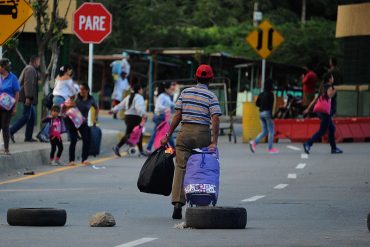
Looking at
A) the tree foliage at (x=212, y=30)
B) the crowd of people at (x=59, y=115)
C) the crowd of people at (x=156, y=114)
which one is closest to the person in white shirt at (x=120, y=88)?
the crowd of people at (x=156, y=114)

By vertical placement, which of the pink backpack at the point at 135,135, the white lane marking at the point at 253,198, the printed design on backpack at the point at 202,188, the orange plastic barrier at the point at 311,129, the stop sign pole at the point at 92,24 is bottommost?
the orange plastic barrier at the point at 311,129

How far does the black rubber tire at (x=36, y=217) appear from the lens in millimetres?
13352

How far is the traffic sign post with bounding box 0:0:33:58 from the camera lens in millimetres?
22250

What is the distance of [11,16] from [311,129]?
13.2m

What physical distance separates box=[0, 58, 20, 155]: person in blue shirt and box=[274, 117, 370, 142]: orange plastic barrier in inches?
436

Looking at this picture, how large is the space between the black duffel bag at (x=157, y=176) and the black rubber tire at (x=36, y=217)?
1708 millimetres

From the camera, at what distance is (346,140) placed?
3438cm

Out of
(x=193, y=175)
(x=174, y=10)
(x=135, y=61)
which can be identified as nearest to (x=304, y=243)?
(x=193, y=175)

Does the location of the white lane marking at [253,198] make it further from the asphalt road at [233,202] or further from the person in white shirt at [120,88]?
the person in white shirt at [120,88]

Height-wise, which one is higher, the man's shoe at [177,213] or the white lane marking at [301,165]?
the man's shoe at [177,213]

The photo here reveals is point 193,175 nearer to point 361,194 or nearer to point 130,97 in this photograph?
point 361,194

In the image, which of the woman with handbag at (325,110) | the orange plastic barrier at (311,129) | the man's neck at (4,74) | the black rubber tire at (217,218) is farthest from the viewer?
the orange plastic barrier at (311,129)

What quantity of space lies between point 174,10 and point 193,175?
5555 cm

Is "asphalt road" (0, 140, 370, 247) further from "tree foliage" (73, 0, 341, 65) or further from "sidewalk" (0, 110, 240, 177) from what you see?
"tree foliage" (73, 0, 341, 65)
